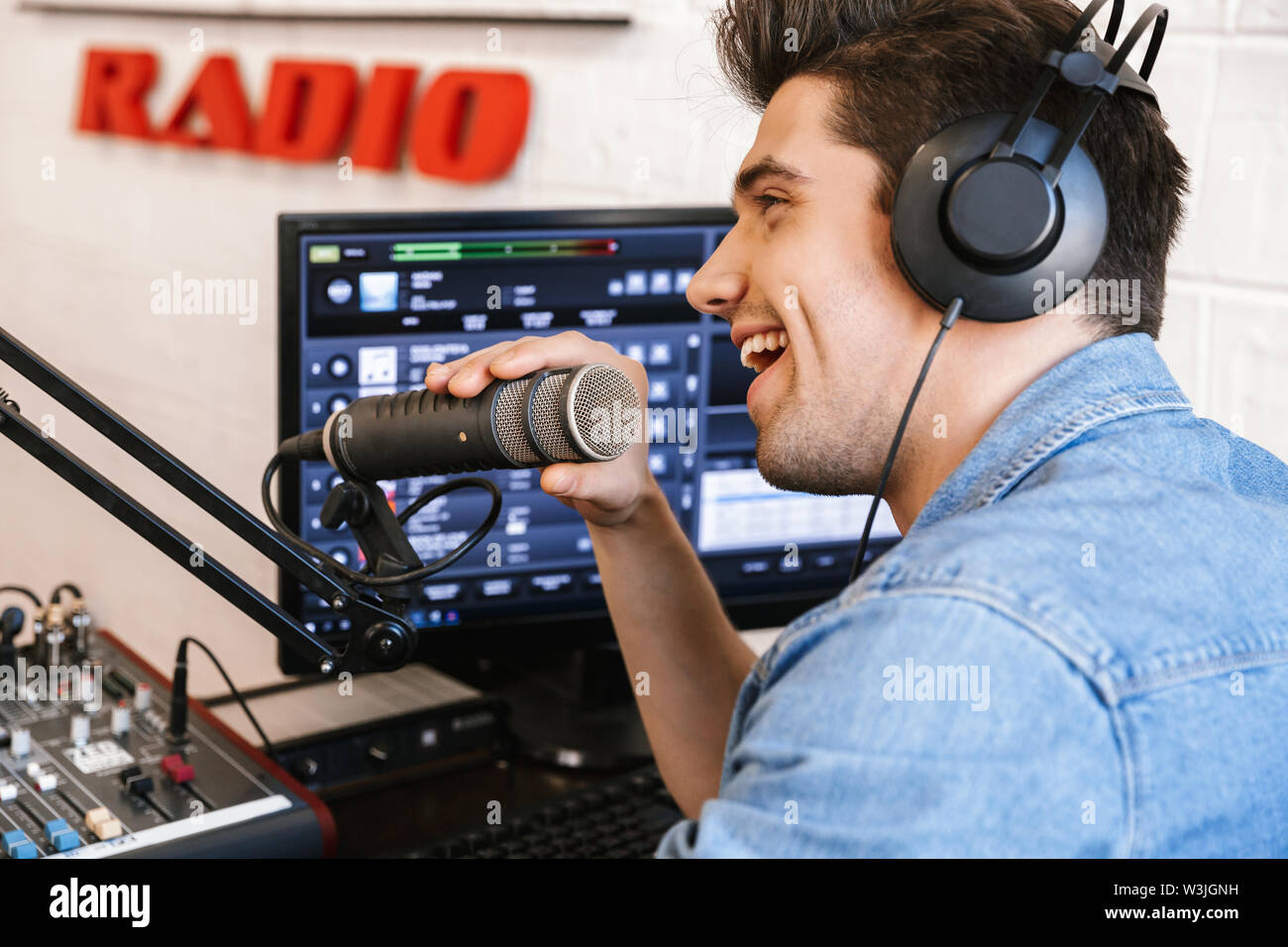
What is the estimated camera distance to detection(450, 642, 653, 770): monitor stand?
122cm

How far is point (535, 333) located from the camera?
118cm

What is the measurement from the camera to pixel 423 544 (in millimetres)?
1186

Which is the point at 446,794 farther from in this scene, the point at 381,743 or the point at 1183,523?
the point at 1183,523

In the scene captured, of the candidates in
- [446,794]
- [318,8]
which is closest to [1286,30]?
[446,794]

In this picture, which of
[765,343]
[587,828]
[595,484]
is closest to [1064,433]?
[765,343]

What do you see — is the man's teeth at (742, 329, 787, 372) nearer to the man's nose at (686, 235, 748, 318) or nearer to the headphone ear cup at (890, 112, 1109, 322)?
the man's nose at (686, 235, 748, 318)

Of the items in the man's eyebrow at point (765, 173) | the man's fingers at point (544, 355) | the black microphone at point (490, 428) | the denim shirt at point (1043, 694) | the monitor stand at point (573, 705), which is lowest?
the monitor stand at point (573, 705)

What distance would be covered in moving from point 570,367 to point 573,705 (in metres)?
0.64

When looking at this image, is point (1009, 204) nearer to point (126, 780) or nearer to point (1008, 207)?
point (1008, 207)

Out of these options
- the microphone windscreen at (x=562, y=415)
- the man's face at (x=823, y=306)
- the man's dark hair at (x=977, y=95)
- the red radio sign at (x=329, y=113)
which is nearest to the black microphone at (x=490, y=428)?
the microphone windscreen at (x=562, y=415)

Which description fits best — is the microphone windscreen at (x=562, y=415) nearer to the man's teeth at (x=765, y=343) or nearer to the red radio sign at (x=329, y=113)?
the man's teeth at (x=765, y=343)

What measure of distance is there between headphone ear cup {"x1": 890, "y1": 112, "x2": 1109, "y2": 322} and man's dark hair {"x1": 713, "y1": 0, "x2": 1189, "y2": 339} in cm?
4

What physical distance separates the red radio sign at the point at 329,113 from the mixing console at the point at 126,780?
2.94 ft

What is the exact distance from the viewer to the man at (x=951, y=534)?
51 centimetres
